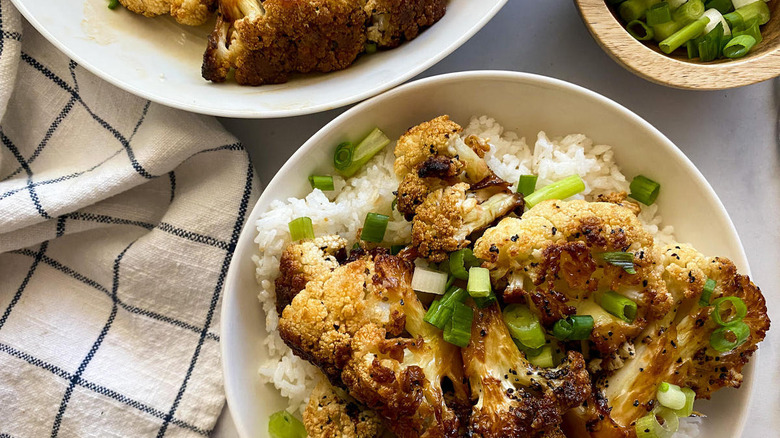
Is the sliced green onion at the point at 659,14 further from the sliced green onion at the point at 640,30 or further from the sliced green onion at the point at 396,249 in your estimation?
the sliced green onion at the point at 396,249

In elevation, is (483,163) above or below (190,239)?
above

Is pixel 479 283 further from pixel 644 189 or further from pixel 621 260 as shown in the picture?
pixel 644 189

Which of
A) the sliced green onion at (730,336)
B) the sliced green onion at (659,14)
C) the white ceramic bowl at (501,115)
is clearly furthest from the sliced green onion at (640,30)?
the sliced green onion at (730,336)

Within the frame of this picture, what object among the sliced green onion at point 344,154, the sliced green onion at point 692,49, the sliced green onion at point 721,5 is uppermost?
the sliced green onion at point 721,5

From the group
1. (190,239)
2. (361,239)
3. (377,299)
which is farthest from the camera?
(190,239)

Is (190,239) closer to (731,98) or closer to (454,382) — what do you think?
(454,382)

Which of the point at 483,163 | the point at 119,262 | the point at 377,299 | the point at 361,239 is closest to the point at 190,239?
the point at 119,262

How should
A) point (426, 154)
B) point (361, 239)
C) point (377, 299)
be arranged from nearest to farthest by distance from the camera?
1. point (377, 299)
2. point (426, 154)
3. point (361, 239)
